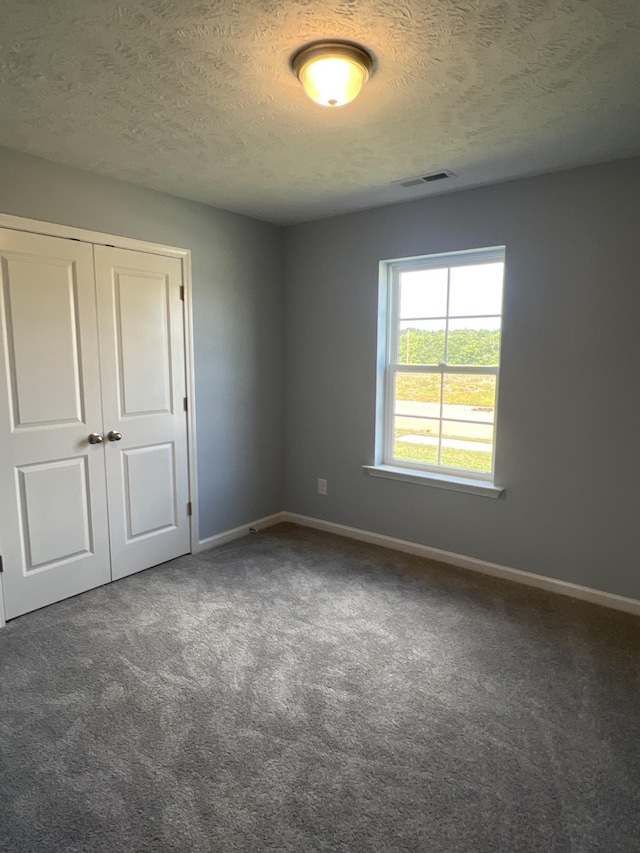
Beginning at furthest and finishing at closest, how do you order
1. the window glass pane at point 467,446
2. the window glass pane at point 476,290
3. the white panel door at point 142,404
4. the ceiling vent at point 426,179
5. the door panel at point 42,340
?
the window glass pane at point 467,446 → the window glass pane at point 476,290 → the white panel door at point 142,404 → the ceiling vent at point 426,179 → the door panel at point 42,340

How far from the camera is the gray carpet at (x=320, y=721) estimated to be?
1.51 metres

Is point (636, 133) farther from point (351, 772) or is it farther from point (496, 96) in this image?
point (351, 772)

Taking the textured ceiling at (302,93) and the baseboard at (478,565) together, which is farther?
the baseboard at (478,565)

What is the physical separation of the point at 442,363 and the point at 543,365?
0.68 meters

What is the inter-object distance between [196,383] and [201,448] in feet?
1.54

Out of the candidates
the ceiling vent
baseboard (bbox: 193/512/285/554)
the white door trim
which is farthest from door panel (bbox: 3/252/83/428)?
the ceiling vent

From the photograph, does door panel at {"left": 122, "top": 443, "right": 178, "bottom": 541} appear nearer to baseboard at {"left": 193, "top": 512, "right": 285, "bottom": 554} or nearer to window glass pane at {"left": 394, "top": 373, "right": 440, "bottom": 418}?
baseboard at {"left": 193, "top": 512, "right": 285, "bottom": 554}

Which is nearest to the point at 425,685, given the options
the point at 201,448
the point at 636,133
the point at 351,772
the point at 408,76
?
the point at 351,772

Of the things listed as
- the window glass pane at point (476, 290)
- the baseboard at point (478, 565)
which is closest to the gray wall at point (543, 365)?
the baseboard at point (478, 565)

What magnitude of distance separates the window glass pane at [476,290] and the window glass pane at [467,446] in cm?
75

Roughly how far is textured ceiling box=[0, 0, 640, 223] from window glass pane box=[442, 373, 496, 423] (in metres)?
1.20

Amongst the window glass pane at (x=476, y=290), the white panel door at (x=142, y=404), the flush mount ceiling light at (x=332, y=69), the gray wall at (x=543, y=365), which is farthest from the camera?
the window glass pane at (x=476, y=290)

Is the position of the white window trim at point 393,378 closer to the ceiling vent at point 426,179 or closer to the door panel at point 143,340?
the ceiling vent at point 426,179

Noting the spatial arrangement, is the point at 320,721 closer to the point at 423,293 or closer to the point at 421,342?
the point at 421,342
